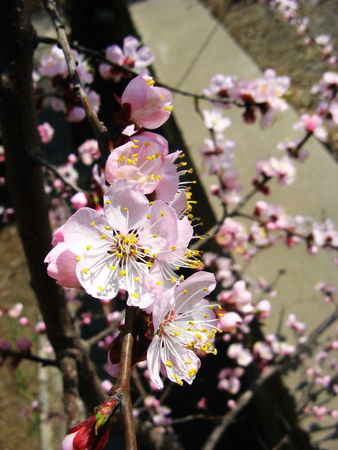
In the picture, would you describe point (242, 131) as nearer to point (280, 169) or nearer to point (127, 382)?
point (280, 169)

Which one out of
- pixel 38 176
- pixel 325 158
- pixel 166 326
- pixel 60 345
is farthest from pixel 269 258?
pixel 166 326

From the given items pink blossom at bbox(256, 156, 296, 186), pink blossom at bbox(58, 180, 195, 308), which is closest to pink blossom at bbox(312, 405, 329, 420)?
pink blossom at bbox(256, 156, 296, 186)

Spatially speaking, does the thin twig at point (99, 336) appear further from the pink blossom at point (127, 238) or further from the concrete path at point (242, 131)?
the concrete path at point (242, 131)

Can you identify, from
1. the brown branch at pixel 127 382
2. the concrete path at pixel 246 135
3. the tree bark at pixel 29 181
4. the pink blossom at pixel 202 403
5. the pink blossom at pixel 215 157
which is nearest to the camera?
the brown branch at pixel 127 382

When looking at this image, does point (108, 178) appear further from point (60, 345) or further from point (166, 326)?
point (60, 345)

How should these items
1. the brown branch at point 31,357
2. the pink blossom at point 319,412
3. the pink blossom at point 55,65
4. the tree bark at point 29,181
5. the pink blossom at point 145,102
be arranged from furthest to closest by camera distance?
the pink blossom at point 319,412, the pink blossom at point 55,65, the brown branch at point 31,357, the tree bark at point 29,181, the pink blossom at point 145,102

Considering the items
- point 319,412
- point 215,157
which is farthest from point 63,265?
point 319,412

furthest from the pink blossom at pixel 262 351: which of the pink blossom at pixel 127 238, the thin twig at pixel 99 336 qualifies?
the pink blossom at pixel 127 238
